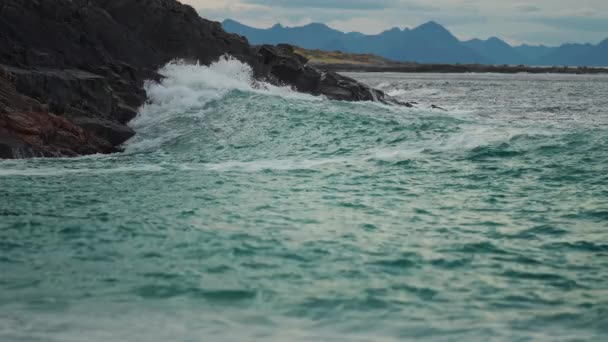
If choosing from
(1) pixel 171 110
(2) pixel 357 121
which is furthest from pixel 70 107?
(2) pixel 357 121

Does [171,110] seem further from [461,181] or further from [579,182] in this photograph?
[579,182]

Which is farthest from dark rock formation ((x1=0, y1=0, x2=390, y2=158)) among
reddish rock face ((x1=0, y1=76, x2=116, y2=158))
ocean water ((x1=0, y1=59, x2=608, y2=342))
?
ocean water ((x1=0, y1=59, x2=608, y2=342))

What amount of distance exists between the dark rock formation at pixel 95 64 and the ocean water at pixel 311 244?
1.95 meters

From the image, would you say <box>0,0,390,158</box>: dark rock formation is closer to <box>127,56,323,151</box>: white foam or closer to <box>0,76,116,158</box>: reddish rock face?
<box>0,76,116,158</box>: reddish rock face

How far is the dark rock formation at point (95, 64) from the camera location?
22.9 metres

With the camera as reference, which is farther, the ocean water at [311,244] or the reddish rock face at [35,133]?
the reddish rock face at [35,133]

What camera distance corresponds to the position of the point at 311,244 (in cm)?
1156

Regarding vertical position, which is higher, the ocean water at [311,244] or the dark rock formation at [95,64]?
the dark rock formation at [95,64]

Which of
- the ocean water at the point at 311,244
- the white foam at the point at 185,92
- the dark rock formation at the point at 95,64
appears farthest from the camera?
the white foam at the point at 185,92

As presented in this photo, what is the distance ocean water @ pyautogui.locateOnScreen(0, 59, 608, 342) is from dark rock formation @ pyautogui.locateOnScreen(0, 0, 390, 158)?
6.38 ft

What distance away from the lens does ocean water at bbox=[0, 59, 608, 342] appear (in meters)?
8.24

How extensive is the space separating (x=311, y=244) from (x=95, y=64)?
73.2ft

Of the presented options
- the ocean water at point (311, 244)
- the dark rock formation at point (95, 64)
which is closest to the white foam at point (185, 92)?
the dark rock formation at point (95, 64)

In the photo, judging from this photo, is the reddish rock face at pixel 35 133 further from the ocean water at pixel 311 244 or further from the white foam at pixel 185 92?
the white foam at pixel 185 92
